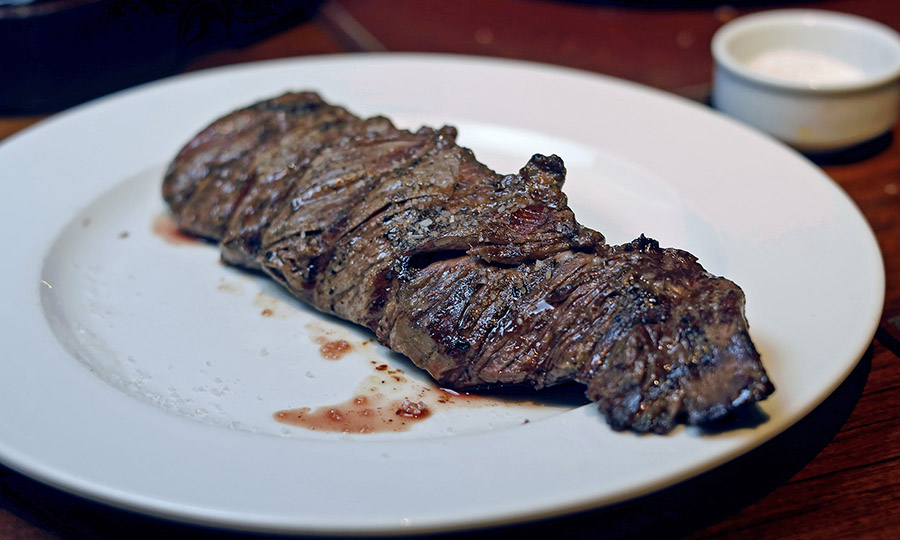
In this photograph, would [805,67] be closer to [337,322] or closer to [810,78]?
[810,78]

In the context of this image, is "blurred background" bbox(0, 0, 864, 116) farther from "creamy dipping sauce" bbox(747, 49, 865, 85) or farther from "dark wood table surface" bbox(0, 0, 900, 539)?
"dark wood table surface" bbox(0, 0, 900, 539)

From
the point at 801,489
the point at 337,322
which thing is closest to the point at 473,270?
the point at 337,322

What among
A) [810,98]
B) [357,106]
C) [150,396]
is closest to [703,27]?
[810,98]

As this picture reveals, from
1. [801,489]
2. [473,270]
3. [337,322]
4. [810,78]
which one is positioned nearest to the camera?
[801,489]

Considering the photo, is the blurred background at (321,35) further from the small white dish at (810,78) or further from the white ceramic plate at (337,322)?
the white ceramic plate at (337,322)

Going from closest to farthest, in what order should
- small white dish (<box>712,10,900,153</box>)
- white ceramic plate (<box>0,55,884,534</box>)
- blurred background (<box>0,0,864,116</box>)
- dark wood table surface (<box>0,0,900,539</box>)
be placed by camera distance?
white ceramic plate (<box>0,55,884,534</box>), dark wood table surface (<box>0,0,900,539</box>), small white dish (<box>712,10,900,153</box>), blurred background (<box>0,0,864,116</box>)

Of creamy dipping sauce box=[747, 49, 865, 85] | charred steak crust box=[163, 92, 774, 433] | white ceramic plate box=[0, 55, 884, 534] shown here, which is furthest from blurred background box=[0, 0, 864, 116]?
charred steak crust box=[163, 92, 774, 433]
